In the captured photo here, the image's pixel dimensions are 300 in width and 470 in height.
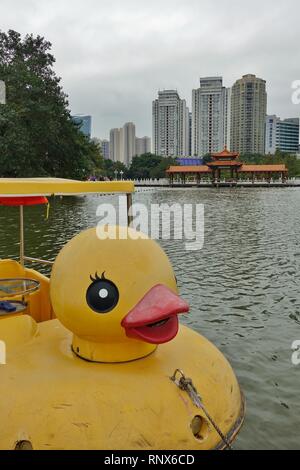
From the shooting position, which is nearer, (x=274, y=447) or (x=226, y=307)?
(x=274, y=447)

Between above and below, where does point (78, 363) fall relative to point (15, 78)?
below

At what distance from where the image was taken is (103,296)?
3660 mm

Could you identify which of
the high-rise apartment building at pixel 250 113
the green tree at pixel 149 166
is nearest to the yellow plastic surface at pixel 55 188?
the green tree at pixel 149 166

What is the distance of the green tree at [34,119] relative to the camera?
31.9 m

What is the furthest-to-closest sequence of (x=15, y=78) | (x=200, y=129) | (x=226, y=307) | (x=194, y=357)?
(x=200, y=129), (x=15, y=78), (x=226, y=307), (x=194, y=357)

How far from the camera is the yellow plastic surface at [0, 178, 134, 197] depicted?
13.8ft

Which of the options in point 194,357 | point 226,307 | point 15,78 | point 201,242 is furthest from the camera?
point 15,78

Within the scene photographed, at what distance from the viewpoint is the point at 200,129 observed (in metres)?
163

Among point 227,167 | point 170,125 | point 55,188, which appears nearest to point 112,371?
point 55,188

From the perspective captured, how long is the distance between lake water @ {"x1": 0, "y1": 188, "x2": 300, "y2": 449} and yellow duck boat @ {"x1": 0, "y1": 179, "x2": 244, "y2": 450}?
41.4 inches

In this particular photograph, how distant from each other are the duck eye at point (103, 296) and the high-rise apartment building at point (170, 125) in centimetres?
16642
